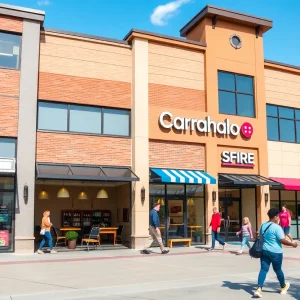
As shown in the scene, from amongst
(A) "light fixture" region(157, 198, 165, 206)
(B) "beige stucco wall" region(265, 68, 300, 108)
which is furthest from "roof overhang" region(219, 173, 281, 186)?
(B) "beige stucco wall" region(265, 68, 300, 108)

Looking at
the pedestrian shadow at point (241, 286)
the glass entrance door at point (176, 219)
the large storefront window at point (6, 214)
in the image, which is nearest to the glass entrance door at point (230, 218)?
the glass entrance door at point (176, 219)

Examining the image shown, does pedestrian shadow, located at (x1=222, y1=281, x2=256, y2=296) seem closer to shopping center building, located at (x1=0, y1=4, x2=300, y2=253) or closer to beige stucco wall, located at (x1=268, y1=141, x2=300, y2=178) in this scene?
shopping center building, located at (x1=0, y1=4, x2=300, y2=253)

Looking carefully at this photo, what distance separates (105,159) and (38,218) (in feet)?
17.3

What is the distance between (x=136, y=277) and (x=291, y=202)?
51.4ft

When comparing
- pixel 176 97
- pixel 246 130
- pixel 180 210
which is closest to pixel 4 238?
pixel 180 210

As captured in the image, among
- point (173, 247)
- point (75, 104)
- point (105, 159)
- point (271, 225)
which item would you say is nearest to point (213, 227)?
point (173, 247)

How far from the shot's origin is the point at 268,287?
9.80m

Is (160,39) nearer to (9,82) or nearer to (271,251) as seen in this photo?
(9,82)

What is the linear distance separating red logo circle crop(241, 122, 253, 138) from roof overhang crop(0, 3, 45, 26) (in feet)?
35.1

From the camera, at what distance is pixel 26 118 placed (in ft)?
56.9

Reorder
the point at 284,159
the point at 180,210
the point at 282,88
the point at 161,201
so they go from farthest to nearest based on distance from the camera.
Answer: the point at 282,88, the point at 284,159, the point at 180,210, the point at 161,201

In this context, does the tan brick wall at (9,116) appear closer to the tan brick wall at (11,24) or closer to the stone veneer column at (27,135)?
the stone veneer column at (27,135)

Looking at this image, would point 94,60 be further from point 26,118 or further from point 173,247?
point 173,247

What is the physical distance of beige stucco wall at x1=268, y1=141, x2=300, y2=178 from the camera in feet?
75.1
